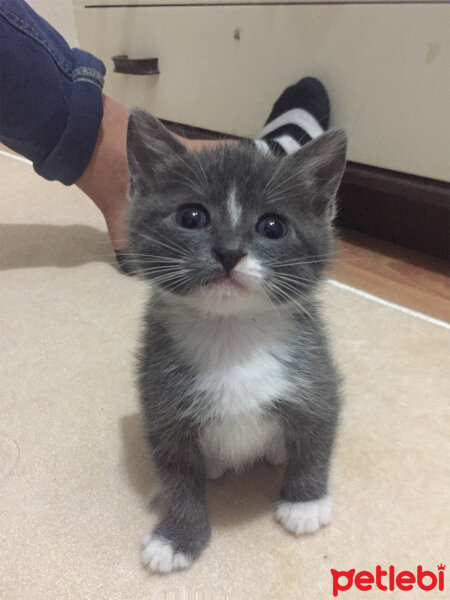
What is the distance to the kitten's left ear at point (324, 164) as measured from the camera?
589mm

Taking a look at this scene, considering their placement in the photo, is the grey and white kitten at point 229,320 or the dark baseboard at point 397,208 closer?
the grey and white kitten at point 229,320

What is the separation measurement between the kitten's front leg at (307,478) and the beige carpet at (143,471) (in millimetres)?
23

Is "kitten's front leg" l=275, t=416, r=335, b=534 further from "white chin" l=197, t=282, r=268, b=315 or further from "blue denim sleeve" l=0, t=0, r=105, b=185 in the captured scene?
"blue denim sleeve" l=0, t=0, r=105, b=185

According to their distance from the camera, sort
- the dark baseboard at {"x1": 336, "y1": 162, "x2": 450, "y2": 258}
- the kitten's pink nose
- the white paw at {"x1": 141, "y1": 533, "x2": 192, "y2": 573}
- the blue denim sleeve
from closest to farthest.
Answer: the kitten's pink nose
the white paw at {"x1": 141, "y1": 533, "x2": 192, "y2": 573}
the blue denim sleeve
the dark baseboard at {"x1": 336, "y1": 162, "x2": 450, "y2": 258}

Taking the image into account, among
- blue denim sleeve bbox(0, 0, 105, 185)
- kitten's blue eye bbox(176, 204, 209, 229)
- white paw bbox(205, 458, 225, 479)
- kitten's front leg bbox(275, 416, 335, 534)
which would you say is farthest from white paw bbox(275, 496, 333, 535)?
blue denim sleeve bbox(0, 0, 105, 185)

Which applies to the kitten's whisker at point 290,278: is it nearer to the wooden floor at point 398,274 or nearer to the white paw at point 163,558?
the white paw at point 163,558

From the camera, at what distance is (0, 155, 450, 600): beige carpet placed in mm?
609

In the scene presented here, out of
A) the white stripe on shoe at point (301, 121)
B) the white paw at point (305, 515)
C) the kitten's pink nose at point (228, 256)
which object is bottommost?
the white paw at point (305, 515)

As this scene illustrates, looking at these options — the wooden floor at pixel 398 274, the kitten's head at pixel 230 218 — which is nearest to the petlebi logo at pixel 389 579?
the kitten's head at pixel 230 218

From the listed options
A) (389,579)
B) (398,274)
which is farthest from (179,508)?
(398,274)

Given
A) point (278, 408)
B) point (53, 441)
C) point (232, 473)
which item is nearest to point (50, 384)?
point (53, 441)

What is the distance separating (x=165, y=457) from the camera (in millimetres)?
621

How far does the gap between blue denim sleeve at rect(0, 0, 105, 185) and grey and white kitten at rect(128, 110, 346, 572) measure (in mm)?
659

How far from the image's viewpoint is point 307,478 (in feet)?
2.16
